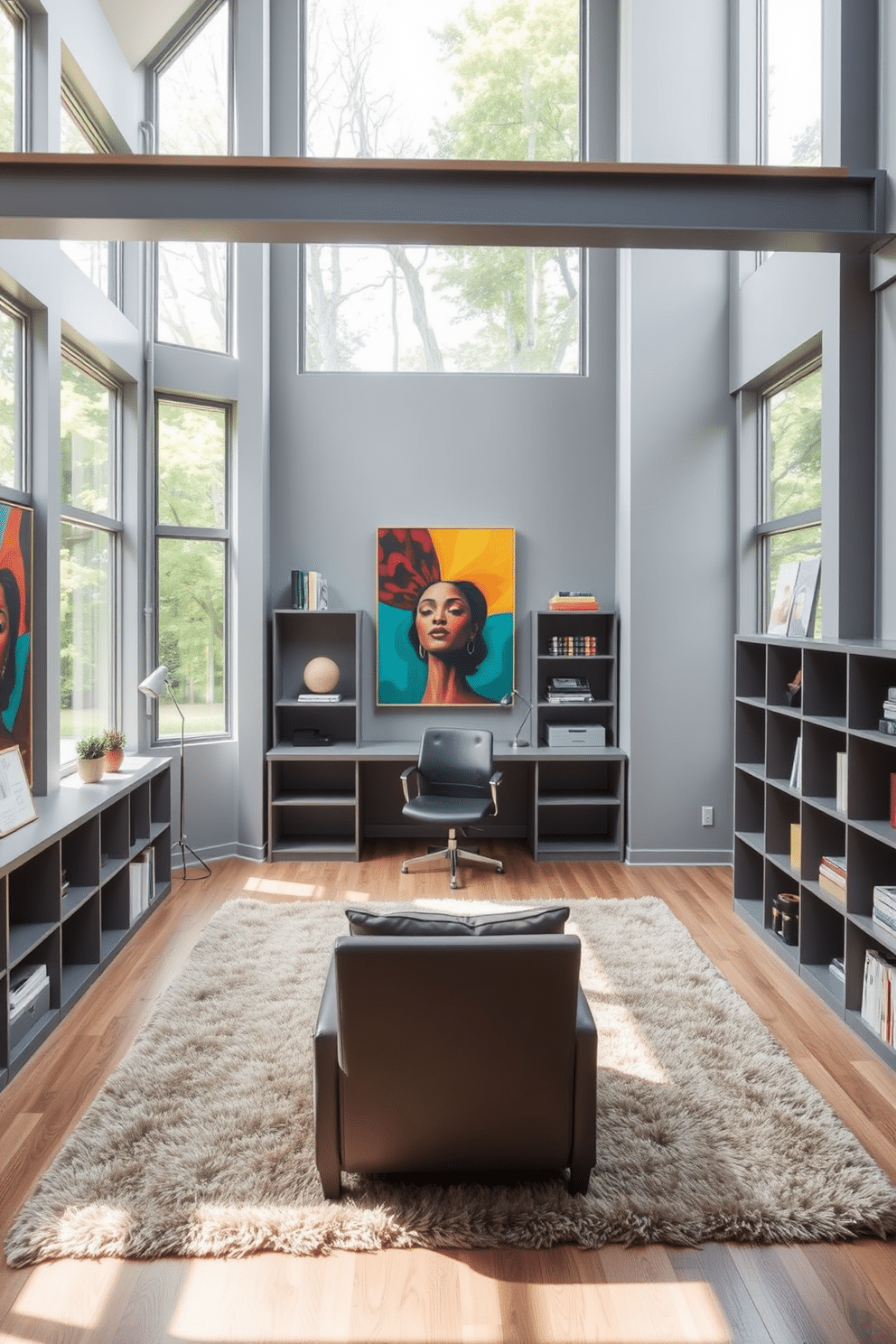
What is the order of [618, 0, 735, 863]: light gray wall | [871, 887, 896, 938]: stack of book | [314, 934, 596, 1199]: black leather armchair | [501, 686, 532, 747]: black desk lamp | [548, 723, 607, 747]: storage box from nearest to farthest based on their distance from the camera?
[314, 934, 596, 1199]: black leather armchair
[871, 887, 896, 938]: stack of book
[618, 0, 735, 863]: light gray wall
[548, 723, 607, 747]: storage box
[501, 686, 532, 747]: black desk lamp

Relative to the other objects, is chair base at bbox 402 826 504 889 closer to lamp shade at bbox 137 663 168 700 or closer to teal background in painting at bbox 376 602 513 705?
teal background in painting at bbox 376 602 513 705

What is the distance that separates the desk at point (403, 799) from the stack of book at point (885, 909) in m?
2.69

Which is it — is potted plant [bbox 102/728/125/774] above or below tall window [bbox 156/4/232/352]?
below

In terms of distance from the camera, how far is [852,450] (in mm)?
4184

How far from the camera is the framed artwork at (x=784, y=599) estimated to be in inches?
190

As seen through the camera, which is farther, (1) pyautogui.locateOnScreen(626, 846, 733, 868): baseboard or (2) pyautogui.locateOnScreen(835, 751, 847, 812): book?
(1) pyautogui.locateOnScreen(626, 846, 733, 868): baseboard

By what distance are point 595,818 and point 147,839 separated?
318 centimetres

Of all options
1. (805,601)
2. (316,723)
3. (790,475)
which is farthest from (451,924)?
(316,723)

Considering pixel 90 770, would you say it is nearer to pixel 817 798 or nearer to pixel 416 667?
pixel 416 667

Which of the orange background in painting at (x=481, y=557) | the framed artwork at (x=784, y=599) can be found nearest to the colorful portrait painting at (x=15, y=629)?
the orange background in painting at (x=481, y=557)

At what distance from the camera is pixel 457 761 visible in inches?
232

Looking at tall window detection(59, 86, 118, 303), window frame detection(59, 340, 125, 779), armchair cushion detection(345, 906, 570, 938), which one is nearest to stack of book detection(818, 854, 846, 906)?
armchair cushion detection(345, 906, 570, 938)

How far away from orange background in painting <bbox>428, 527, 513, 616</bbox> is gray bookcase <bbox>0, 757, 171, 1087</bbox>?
2.49 meters

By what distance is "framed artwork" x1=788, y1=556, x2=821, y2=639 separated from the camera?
4.54 metres
